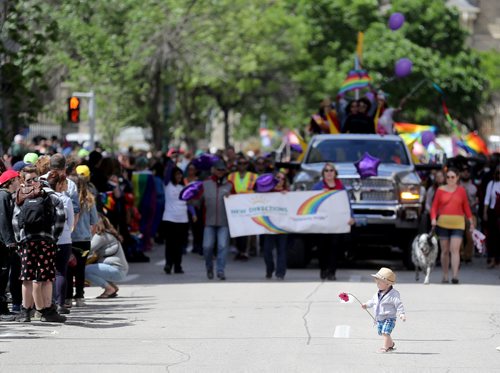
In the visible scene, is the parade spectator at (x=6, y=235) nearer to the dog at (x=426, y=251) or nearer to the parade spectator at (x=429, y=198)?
the dog at (x=426, y=251)

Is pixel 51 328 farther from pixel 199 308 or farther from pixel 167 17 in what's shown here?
pixel 167 17

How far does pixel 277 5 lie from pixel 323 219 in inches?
1781

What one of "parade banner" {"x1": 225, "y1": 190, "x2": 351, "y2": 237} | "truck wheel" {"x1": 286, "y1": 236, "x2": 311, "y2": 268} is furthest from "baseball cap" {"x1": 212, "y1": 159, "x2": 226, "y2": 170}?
"truck wheel" {"x1": 286, "y1": 236, "x2": 311, "y2": 268}

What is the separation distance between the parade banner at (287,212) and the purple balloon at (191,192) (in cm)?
45

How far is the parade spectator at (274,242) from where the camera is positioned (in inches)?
854

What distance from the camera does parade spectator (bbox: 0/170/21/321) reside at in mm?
15180

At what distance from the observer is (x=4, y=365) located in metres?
12.1

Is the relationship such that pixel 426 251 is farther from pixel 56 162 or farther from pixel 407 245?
pixel 56 162

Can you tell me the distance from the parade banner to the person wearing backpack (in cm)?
696

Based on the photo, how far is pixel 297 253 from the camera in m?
24.1

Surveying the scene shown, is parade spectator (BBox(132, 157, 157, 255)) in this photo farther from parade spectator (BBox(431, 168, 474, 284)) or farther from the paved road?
parade spectator (BBox(431, 168, 474, 284))

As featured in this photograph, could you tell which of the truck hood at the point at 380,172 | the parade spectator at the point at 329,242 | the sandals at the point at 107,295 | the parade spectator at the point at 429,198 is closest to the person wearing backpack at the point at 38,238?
the sandals at the point at 107,295

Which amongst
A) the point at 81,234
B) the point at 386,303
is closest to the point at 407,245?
the point at 81,234

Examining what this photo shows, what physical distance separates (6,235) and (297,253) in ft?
31.0
